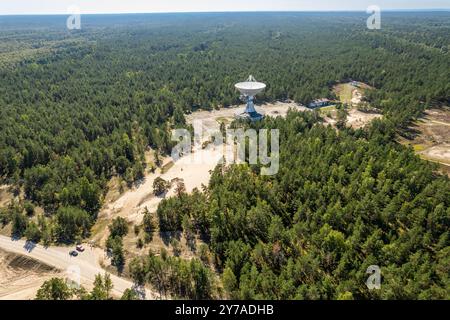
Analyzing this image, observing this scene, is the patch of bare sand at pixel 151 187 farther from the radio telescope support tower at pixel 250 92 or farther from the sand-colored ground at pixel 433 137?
the sand-colored ground at pixel 433 137

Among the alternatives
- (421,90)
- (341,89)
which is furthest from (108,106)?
(421,90)

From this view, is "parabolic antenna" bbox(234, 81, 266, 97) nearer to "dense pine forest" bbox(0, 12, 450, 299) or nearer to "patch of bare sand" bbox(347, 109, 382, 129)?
"dense pine forest" bbox(0, 12, 450, 299)

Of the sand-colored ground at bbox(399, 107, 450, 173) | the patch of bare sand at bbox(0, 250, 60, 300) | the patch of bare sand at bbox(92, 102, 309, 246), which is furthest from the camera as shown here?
the sand-colored ground at bbox(399, 107, 450, 173)

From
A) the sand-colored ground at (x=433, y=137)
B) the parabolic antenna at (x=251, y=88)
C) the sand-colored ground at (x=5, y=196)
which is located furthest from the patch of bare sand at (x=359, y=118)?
the sand-colored ground at (x=5, y=196)

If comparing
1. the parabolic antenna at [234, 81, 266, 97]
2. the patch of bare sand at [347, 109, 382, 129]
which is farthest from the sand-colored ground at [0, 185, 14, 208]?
the patch of bare sand at [347, 109, 382, 129]

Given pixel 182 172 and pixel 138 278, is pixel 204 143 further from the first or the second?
pixel 138 278

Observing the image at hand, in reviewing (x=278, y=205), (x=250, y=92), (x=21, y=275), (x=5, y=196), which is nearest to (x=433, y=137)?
(x=250, y=92)
